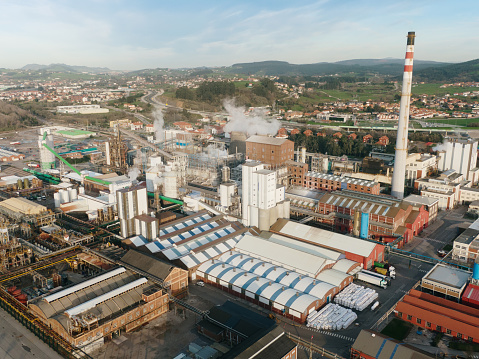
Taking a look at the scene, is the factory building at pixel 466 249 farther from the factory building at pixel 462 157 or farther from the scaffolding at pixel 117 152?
the scaffolding at pixel 117 152

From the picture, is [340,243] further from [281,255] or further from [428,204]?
[428,204]

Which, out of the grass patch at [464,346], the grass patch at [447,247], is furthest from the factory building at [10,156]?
the grass patch at [464,346]

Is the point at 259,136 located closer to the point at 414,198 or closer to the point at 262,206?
the point at 262,206

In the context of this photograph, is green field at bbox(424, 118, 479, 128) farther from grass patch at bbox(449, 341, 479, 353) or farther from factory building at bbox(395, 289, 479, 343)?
grass patch at bbox(449, 341, 479, 353)

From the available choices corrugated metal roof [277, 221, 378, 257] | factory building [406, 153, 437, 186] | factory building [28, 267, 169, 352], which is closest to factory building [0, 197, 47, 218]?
factory building [28, 267, 169, 352]

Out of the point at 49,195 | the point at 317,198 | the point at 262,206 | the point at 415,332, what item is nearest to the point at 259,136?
the point at 317,198

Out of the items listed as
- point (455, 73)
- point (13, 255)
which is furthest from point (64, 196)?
point (455, 73)
